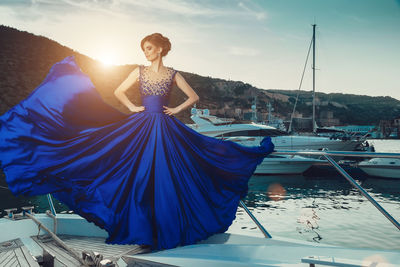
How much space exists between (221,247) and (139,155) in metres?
0.88

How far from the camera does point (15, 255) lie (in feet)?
8.04

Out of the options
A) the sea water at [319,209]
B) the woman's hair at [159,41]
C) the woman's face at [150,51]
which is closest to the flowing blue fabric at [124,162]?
the woman's face at [150,51]

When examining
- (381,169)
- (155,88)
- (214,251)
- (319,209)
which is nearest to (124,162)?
(155,88)

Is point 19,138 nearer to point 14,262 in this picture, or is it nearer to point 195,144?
point 14,262

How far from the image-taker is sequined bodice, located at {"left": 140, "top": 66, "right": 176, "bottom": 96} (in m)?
2.48

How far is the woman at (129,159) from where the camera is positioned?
7.24 feet

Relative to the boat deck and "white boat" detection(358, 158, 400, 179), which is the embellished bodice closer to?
the boat deck

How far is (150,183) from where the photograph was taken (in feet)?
7.41

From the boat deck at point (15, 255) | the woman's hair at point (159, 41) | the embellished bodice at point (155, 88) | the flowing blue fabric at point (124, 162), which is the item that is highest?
the woman's hair at point (159, 41)

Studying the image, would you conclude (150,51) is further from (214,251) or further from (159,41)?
(214,251)

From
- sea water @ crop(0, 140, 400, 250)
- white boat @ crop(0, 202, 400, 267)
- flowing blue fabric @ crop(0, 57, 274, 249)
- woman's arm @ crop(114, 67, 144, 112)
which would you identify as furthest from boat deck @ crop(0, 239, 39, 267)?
sea water @ crop(0, 140, 400, 250)

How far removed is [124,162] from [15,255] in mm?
1173

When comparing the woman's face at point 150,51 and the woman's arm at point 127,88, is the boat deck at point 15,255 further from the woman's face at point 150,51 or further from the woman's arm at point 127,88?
the woman's face at point 150,51

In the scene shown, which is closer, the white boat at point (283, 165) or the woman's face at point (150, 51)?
the woman's face at point (150, 51)
